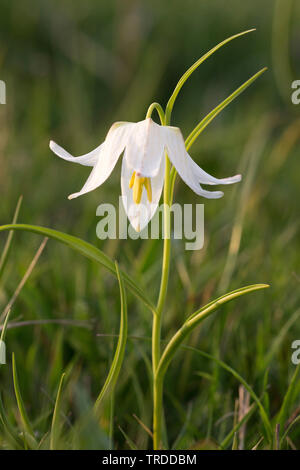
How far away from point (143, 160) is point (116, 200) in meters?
1.26

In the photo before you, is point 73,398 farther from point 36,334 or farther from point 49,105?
point 49,105

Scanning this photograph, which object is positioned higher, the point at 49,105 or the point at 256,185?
the point at 49,105

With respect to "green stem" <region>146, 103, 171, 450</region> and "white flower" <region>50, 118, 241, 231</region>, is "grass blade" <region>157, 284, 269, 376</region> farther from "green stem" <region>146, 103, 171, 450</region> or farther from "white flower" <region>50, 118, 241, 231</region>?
"white flower" <region>50, 118, 241, 231</region>

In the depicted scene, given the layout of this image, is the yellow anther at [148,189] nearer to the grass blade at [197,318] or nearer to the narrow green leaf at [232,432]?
the grass blade at [197,318]

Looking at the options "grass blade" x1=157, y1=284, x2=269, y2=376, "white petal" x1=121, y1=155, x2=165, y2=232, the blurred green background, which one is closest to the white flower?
"white petal" x1=121, y1=155, x2=165, y2=232

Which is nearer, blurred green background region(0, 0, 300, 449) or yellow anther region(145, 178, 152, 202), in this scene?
yellow anther region(145, 178, 152, 202)

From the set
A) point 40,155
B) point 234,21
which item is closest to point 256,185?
point 40,155

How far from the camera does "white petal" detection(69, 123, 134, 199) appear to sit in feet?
2.43

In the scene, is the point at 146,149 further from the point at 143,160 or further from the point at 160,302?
the point at 160,302

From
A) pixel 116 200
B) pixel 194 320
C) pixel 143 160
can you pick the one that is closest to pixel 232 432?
pixel 194 320
